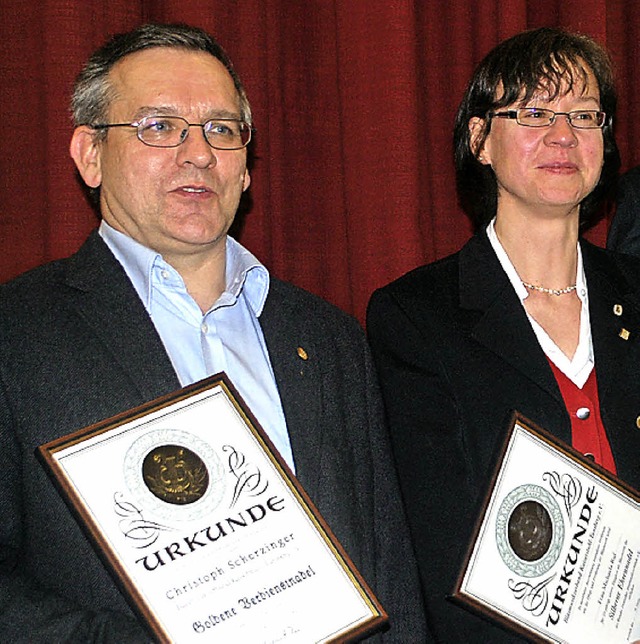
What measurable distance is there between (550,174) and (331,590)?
103 centimetres

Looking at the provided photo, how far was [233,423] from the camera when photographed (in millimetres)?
1551

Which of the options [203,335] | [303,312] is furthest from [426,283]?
[203,335]

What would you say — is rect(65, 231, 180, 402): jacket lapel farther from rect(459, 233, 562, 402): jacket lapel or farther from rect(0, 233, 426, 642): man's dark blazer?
rect(459, 233, 562, 402): jacket lapel

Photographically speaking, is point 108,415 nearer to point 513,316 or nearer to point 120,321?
point 120,321

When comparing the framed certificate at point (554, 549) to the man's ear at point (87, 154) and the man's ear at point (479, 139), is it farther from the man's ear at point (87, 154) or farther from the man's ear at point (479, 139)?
the man's ear at point (87, 154)

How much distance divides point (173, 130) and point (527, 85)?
75 cm

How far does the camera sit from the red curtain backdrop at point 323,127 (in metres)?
2.28

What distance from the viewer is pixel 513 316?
2.01 m

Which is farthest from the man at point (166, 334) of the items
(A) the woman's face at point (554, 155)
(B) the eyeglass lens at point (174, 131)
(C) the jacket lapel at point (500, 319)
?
(A) the woman's face at point (554, 155)

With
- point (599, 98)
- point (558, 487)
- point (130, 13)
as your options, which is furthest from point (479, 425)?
point (130, 13)

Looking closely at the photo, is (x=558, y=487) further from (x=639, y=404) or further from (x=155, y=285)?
(x=155, y=285)

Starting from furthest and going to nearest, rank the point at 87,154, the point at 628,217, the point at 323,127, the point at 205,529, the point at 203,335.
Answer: the point at 323,127, the point at 628,217, the point at 87,154, the point at 203,335, the point at 205,529

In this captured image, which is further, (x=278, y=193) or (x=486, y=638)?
(x=278, y=193)

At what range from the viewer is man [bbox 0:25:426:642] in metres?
1.56
